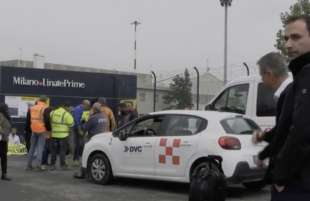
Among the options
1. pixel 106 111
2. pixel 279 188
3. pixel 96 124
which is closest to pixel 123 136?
pixel 96 124

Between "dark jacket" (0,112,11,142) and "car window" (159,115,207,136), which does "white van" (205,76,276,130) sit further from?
"dark jacket" (0,112,11,142)

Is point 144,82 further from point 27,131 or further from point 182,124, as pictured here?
point 182,124

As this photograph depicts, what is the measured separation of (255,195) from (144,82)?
5827 cm

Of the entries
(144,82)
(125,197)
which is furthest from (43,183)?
(144,82)

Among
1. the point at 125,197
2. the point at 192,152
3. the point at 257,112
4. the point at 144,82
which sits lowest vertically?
the point at 125,197

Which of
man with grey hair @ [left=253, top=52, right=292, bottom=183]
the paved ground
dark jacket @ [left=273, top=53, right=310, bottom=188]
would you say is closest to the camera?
dark jacket @ [left=273, top=53, right=310, bottom=188]

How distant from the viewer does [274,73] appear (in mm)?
4031

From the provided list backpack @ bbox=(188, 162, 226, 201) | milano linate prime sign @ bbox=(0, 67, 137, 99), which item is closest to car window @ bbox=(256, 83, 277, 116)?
backpack @ bbox=(188, 162, 226, 201)

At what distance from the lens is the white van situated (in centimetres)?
1145

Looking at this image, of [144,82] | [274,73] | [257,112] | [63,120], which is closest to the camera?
[274,73]

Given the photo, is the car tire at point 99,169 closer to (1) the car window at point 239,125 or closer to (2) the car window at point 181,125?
(2) the car window at point 181,125

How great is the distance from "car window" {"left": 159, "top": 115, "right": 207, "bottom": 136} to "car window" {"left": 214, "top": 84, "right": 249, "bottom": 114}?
1677 millimetres


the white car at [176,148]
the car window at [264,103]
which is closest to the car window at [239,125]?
the white car at [176,148]

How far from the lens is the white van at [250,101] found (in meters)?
11.4
